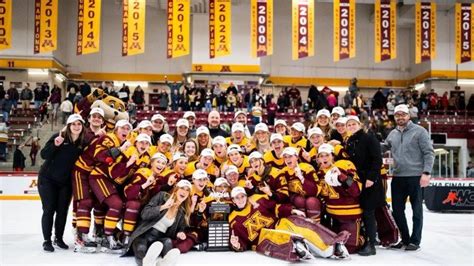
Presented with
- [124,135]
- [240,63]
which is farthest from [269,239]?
[240,63]

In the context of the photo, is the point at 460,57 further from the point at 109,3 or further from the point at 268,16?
the point at 109,3

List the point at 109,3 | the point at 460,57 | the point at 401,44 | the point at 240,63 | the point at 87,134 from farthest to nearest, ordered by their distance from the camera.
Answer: the point at 401,44 → the point at 109,3 → the point at 240,63 → the point at 460,57 → the point at 87,134

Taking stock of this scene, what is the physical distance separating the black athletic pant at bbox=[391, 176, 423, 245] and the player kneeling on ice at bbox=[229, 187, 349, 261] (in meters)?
1.02

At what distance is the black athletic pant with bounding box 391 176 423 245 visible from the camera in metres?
5.97

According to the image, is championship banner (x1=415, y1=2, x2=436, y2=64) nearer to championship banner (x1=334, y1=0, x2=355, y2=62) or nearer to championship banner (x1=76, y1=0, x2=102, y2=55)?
championship banner (x1=334, y1=0, x2=355, y2=62)

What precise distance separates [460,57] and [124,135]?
16.5 meters

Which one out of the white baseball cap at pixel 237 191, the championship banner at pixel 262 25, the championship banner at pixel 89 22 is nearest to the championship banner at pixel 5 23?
the championship banner at pixel 89 22

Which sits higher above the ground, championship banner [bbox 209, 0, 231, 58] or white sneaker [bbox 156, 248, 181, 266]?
championship banner [bbox 209, 0, 231, 58]

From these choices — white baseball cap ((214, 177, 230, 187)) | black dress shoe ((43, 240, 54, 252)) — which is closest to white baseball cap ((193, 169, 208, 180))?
white baseball cap ((214, 177, 230, 187))

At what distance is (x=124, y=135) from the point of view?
244 inches

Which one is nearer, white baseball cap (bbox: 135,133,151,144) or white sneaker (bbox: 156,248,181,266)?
white sneaker (bbox: 156,248,181,266)

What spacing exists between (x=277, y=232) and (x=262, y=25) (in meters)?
12.7

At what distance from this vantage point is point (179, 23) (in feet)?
52.4

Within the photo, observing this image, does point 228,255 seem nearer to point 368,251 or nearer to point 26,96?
point 368,251
